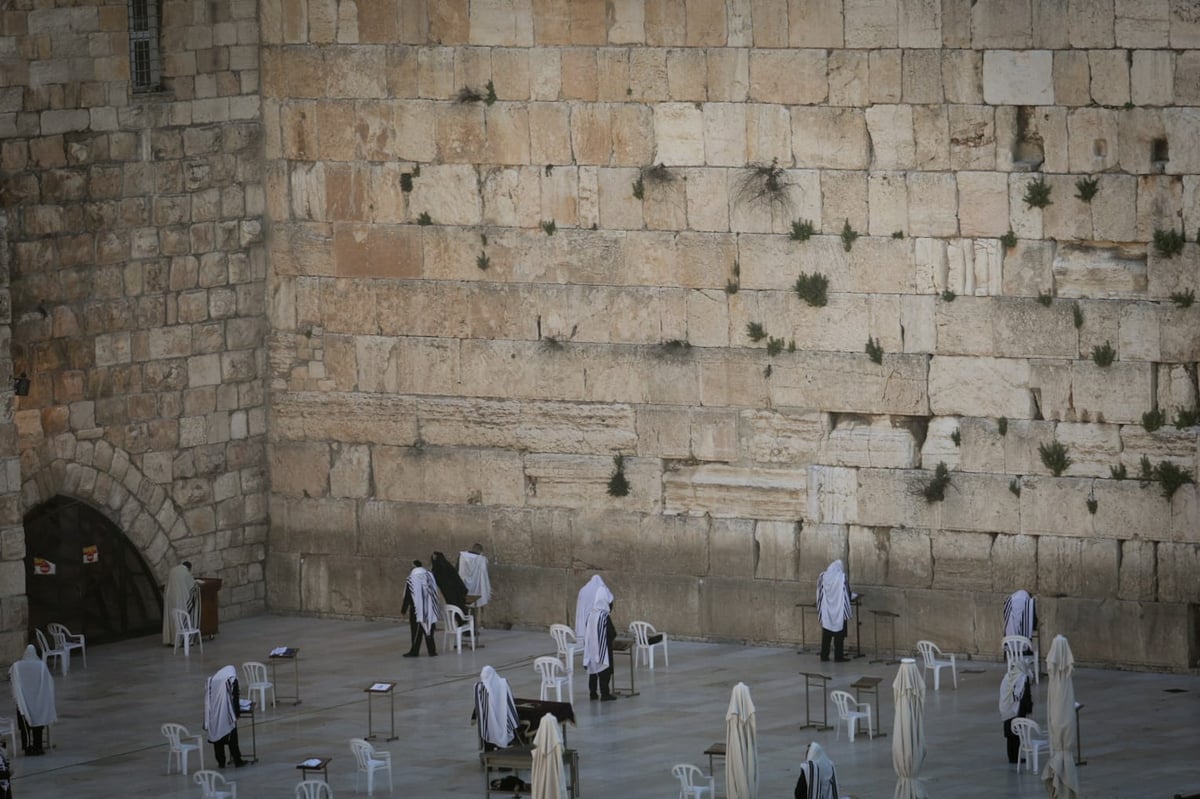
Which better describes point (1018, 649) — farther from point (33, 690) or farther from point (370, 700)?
point (33, 690)

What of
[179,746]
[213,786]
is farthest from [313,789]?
[179,746]

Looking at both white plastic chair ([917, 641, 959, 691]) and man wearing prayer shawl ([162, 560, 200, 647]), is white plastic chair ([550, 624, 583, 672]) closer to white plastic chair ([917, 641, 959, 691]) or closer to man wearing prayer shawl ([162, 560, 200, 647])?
white plastic chair ([917, 641, 959, 691])

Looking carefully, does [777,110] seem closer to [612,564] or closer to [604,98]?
[604,98]

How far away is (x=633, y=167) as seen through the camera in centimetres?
3045

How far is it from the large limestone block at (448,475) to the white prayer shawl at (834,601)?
442cm

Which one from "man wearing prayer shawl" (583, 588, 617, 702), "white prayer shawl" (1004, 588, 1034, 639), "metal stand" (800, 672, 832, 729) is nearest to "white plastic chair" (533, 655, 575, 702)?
"man wearing prayer shawl" (583, 588, 617, 702)

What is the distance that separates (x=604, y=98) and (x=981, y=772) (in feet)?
33.1

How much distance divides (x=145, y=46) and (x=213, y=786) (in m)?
11.3

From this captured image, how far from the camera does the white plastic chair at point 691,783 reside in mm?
23062

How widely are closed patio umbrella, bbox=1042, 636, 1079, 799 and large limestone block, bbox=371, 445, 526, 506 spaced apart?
9496mm

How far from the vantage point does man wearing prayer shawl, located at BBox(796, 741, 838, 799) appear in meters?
21.2

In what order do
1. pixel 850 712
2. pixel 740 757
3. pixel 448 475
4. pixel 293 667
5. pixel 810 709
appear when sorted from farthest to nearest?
pixel 448 475
pixel 293 667
pixel 810 709
pixel 850 712
pixel 740 757

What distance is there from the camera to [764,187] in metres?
29.7

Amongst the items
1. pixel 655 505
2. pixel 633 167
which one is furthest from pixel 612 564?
pixel 633 167
